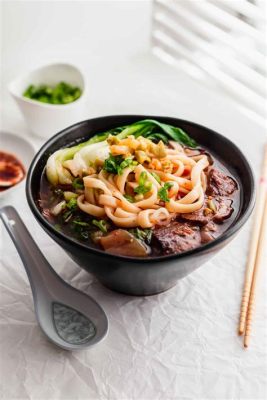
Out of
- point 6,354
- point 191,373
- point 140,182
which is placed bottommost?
point 6,354

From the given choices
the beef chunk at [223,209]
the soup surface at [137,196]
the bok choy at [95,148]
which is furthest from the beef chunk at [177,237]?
the bok choy at [95,148]

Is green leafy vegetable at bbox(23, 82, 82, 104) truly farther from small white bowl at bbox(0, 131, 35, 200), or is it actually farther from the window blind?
the window blind

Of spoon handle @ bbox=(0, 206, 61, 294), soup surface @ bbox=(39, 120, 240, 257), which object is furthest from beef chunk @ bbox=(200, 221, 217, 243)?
spoon handle @ bbox=(0, 206, 61, 294)

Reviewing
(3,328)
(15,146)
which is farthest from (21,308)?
(15,146)

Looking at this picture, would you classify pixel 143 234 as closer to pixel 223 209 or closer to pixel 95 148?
pixel 223 209

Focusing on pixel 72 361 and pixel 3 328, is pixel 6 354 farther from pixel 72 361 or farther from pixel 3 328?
pixel 72 361

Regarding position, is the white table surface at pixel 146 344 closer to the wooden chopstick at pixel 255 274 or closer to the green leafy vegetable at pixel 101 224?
the wooden chopstick at pixel 255 274
